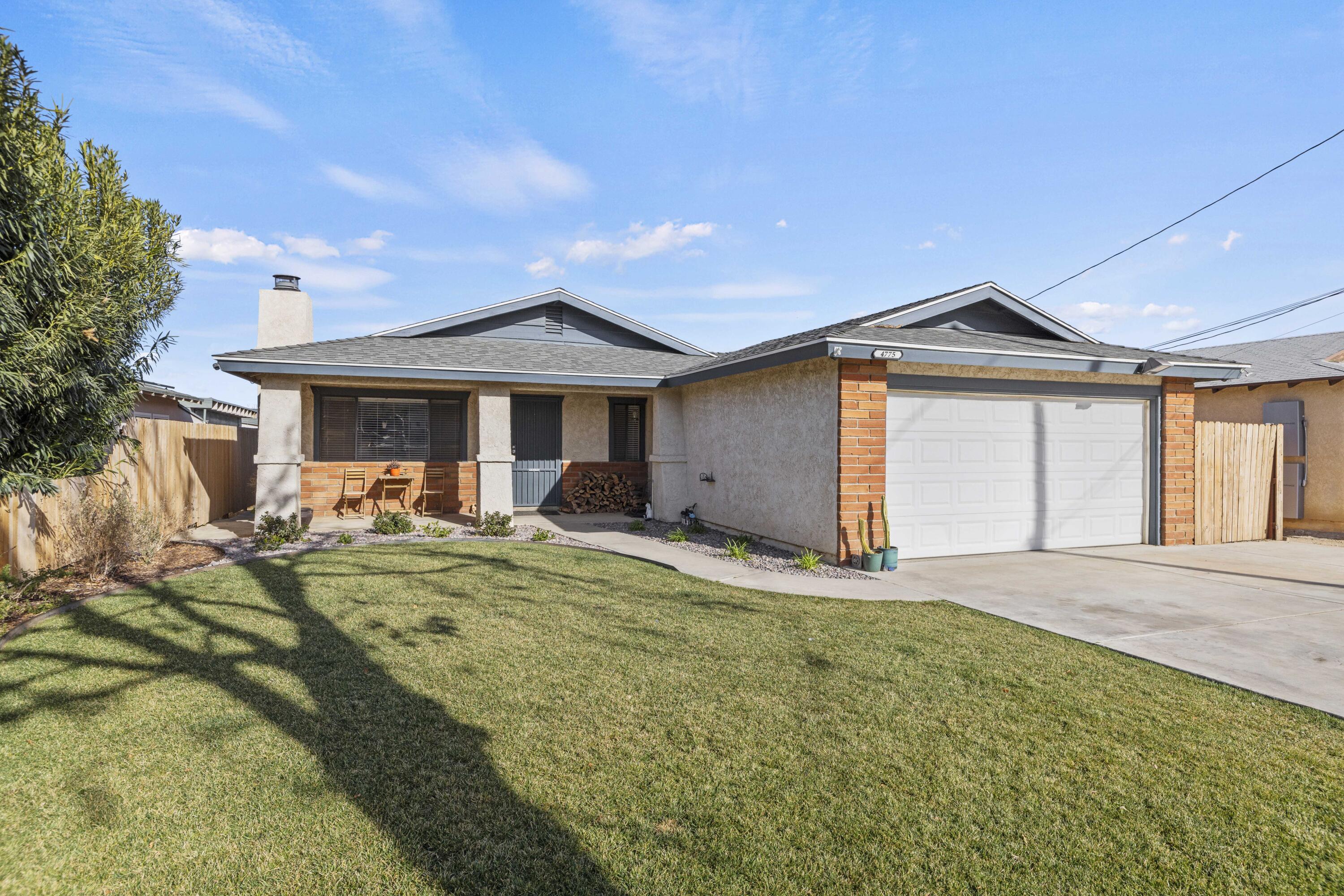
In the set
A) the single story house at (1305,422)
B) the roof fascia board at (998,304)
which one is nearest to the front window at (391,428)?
the roof fascia board at (998,304)

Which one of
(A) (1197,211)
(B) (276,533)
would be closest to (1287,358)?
(A) (1197,211)

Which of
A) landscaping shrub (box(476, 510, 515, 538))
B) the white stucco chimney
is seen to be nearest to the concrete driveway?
landscaping shrub (box(476, 510, 515, 538))

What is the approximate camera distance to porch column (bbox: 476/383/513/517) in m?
12.6

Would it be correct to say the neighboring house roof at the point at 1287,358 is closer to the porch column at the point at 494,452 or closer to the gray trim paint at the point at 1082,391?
the gray trim paint at the point at 1082,391

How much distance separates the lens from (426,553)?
32.0 feet

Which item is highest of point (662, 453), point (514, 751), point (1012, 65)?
point (1012, 65)

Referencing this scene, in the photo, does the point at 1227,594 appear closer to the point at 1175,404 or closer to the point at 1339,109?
the point at 1175,404

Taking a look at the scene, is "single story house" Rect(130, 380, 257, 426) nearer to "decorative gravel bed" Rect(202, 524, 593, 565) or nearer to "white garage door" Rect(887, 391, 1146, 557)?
"decorative gravel bed" Rect(202, 524, 593, 565)

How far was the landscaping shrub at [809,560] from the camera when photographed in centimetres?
877

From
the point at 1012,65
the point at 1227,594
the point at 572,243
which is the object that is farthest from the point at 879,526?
the point at 572,243

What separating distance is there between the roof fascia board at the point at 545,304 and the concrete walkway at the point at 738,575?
582 centimetres

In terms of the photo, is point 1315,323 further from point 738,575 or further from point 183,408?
point 183,408

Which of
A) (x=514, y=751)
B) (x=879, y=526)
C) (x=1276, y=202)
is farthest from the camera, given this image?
(x=1276, y=202)

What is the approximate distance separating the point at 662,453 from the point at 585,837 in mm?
11122
